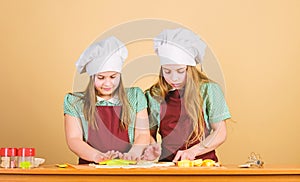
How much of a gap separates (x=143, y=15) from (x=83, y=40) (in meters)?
0.25

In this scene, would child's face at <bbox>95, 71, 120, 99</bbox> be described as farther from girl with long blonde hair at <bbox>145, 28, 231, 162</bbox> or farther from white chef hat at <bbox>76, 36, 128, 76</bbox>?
girl with long blonde hair at <bbox>145, 28, 231, 162</bbox>

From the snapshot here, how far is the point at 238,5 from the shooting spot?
97.2 inches

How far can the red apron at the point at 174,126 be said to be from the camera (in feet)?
5.99

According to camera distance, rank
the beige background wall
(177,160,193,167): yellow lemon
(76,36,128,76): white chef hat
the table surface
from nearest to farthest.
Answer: the table surface → (177,160,193,167): yellow lemon → (76,36,128,76): white chef hat → the beige background wall

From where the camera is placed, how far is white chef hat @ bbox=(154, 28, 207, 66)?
1.80m

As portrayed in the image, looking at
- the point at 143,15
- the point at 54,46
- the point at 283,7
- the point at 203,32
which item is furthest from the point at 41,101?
the point at 283,7

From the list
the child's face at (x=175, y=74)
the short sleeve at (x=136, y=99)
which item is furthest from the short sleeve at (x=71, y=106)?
the child's face at (x=175, y=74)

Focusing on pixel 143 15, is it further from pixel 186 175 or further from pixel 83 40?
pixel 186 175

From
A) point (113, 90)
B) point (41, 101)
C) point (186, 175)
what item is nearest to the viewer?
point (186, 175)

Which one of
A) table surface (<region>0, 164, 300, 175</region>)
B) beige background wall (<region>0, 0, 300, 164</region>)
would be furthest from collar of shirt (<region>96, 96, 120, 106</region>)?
beige background wall (<region>0, 0, 300, 164</region>)

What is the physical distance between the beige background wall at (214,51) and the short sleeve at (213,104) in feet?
1.97

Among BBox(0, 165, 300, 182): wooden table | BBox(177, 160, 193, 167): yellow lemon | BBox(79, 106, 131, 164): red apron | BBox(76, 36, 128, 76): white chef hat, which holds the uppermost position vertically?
BBox(76, 36, 128, 76): white chef hat

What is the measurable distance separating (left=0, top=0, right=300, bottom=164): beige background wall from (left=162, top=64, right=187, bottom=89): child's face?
0.64m

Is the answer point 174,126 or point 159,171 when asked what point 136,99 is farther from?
point 159,171
